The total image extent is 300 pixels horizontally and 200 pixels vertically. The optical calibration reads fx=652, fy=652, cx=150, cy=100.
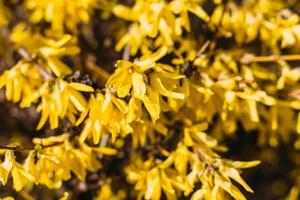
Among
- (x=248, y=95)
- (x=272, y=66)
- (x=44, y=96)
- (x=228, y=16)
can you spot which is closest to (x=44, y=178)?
(x=44, y=96)

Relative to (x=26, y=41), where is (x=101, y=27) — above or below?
below

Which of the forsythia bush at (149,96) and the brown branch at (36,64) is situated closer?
the forsythia bush at (149,96)

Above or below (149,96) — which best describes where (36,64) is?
below

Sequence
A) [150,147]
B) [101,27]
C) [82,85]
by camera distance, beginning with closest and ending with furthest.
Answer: [82,85] → [150,147] → [101,27]

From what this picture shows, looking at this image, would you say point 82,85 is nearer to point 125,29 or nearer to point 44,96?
point 44,96

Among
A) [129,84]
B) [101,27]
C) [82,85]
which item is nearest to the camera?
[129,84]

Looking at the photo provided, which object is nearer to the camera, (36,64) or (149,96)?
→ (149,96)

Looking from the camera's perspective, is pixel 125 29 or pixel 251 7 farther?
pixel 125 29

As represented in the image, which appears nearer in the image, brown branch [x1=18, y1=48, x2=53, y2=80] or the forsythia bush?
the forsythia bush
